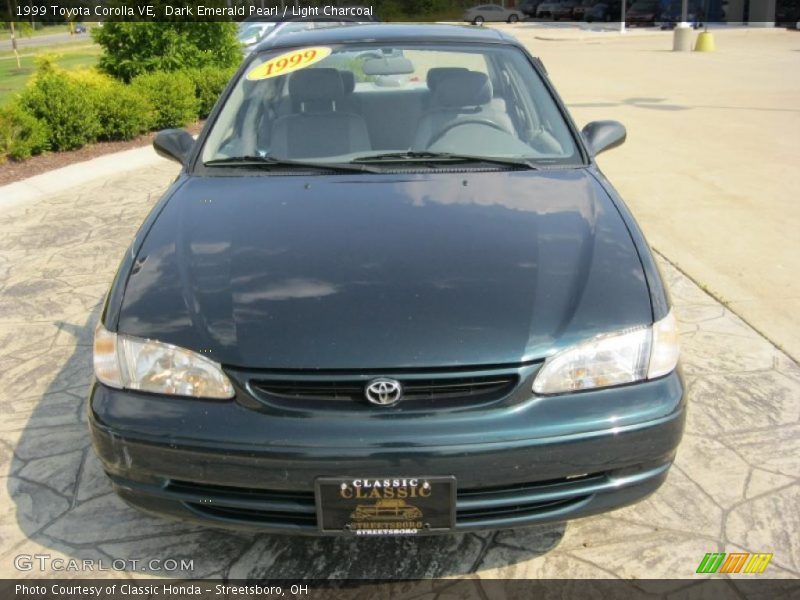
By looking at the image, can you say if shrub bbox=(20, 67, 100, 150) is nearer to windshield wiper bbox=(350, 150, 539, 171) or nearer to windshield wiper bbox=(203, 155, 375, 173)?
windshield wiper bbox=(203, 155, 375, 173)

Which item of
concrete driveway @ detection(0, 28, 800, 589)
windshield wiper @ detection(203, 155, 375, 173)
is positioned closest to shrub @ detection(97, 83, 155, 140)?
concrete driveway @ detection(0, 28, 800, 589)

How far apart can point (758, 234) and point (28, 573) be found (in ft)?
17.0

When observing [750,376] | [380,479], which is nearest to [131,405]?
[380,479]

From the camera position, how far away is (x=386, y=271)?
247 centimetres

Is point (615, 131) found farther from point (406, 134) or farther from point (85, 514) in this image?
point (85, 514)

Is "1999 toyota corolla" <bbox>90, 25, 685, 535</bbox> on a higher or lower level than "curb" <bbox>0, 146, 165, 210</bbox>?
higher

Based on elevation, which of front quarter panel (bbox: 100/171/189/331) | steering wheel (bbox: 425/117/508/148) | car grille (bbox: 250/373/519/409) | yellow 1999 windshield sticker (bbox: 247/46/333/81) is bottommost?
car grille (bbox: 250/373/519/409)

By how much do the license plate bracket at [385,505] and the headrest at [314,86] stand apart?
2261 millimetres

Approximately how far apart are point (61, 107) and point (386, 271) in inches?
312

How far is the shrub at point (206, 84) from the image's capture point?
11078 mm

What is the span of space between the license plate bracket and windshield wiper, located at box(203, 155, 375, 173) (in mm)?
1511

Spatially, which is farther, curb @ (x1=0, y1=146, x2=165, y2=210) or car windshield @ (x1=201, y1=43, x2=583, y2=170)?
curb @ (x1=0, y1=146, x2=165, y2=210)

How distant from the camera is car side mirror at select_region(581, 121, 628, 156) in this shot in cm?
364

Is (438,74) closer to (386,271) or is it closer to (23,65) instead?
Result: (386,271)
